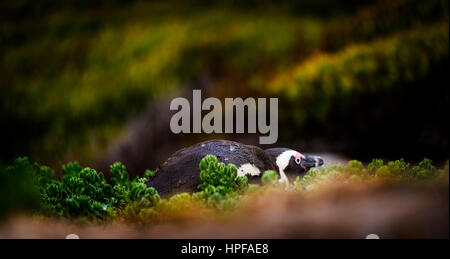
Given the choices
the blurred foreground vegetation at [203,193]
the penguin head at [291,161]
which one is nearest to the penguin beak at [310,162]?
the penguin head at [291,161]

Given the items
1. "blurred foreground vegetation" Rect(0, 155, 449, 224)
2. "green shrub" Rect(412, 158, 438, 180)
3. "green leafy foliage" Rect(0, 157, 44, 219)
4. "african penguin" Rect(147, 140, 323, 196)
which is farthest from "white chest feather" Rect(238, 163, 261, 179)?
"green leafy foliage" Rect(0, 157, 44, 219)

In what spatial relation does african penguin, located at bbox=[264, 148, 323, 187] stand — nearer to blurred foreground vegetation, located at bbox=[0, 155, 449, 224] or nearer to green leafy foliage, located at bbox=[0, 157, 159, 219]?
blurred foreground vegetation, located at bbox=[0, 155, 449, 224]

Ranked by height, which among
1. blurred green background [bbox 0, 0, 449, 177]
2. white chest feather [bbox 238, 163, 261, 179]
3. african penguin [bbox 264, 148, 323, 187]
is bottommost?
white chest feather [bbox 238, 163, 261, 179]

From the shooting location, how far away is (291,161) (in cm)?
168

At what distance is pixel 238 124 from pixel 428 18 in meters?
1.07

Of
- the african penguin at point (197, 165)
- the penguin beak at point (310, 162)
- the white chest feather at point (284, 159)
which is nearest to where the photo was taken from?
the african penguin at point (197, 165)

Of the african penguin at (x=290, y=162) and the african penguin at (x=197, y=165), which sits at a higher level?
the african penguin at (x=290, y=162)

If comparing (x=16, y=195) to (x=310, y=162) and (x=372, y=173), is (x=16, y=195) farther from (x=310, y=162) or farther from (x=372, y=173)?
(x=310, y=162)

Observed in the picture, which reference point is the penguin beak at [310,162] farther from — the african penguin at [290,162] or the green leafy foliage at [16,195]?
the green leafy foliage at [16,195]

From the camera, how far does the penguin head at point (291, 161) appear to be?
1.63 m

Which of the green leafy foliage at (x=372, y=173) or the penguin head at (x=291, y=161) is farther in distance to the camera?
the penguin head at (x=291, y=161)

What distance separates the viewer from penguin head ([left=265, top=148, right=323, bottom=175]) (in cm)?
163

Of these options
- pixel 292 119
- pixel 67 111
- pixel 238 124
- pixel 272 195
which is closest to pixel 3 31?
pixel 67 111

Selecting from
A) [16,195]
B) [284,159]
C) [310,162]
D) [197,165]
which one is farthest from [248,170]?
[16,195]
